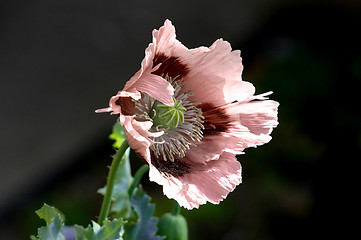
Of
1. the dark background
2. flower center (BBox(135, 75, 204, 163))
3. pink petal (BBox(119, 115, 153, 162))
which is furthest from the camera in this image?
the dark background

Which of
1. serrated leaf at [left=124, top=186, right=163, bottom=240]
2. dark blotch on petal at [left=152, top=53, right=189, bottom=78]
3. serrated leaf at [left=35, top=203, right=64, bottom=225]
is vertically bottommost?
serrated leaf at [left=124, top=186, right=163, bottom=240]

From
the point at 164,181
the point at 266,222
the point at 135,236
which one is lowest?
the point at 266,222

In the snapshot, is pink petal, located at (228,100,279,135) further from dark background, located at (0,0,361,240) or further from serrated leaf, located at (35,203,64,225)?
dark background, located at (0,0,361,240)

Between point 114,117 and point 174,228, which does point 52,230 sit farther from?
point 114,117

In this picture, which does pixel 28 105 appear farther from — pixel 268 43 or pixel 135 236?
pixel 135 236

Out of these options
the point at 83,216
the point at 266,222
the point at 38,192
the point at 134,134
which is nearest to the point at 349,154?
the point at 266,222

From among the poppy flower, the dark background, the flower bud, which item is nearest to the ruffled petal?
the poppy flower
